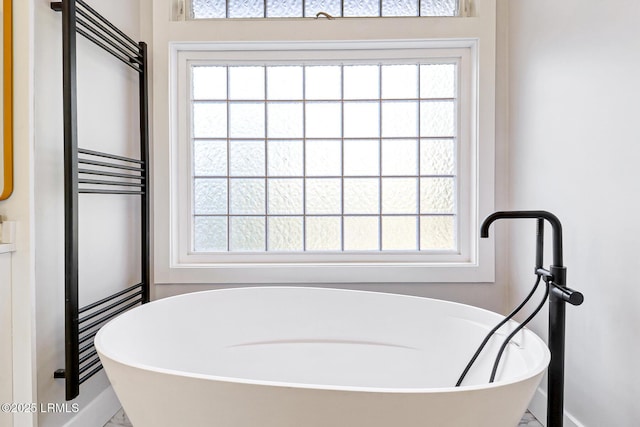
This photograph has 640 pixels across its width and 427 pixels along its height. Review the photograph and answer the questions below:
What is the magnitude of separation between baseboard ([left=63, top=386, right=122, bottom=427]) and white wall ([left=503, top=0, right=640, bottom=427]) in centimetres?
201

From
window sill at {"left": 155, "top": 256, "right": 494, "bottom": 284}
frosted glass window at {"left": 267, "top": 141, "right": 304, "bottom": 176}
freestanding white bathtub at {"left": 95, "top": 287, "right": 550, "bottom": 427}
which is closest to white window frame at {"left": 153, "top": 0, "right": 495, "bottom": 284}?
window sill at {"left": 155, "top": 256, "right": 494, "bottom": 284}

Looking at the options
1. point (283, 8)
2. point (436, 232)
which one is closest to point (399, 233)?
point (436, 232)

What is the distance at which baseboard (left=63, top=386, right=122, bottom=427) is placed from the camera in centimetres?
162

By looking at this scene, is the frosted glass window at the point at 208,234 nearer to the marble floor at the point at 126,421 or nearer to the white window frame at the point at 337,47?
the white window frame at the point at 337,47

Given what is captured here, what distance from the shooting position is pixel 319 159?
2.21 meters

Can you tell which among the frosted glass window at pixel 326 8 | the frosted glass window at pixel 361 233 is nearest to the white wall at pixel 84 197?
the frosted glass window at pixel 326 8

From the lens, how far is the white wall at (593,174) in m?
1.24

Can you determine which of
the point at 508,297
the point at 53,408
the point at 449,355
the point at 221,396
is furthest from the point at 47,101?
the point at 508,297

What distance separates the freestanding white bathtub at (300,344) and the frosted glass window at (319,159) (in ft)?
1.46

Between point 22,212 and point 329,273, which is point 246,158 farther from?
Answer: point 22,212

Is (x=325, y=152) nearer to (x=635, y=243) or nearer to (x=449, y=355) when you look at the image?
(x=449, y=355)

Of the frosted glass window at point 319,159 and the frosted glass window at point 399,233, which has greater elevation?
the frosted glass window at point 319,159

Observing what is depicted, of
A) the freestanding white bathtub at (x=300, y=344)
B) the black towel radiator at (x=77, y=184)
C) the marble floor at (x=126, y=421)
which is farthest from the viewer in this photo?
the marble floor at (x=126, y=421)

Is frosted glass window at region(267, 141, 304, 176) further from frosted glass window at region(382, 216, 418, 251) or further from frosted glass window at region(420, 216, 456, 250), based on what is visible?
frosted glass window at region(420, 216, 456, 250)
